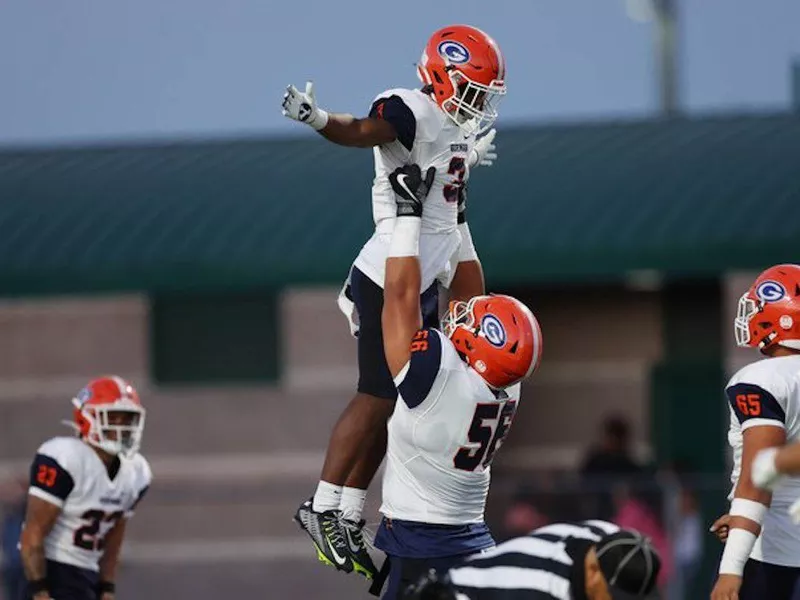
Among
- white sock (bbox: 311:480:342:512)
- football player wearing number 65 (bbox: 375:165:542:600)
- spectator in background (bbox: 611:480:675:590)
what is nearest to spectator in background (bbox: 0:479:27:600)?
spectator in background (bbox: 611:480:675:590)

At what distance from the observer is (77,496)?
9617mm

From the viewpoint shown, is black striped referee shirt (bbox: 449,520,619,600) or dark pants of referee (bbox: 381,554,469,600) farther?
dark pants of referee (bbox: 381,554,469,600)

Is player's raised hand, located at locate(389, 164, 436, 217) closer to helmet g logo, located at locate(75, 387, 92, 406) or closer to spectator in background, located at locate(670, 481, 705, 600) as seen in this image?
helmet g logo, located at locate(75, 387, 92, 406)

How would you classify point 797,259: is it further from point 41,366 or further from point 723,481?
point 41,366

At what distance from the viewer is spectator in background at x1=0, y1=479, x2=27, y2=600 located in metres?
13.0

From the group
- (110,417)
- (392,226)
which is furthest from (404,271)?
(110,417)

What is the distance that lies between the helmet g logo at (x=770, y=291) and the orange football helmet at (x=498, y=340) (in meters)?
0.80

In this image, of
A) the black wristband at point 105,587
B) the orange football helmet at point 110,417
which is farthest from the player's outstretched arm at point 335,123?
the black wristband at point 105,587

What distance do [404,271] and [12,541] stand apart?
7.42m

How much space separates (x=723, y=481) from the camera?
13758 millimetres

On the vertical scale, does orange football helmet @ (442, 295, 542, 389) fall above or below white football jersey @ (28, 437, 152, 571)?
above

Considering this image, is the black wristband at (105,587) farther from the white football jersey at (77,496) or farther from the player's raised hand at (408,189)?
the player's raised hand at (408,189)

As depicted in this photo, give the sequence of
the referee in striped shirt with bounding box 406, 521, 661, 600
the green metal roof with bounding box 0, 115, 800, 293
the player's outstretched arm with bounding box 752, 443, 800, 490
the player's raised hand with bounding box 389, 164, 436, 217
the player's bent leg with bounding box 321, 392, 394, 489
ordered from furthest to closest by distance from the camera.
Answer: the green metal roof with bounding box 0, 115, 800, 293 < the player's bent leg with bounding box 321, 392, 394, 489 < the player's raised hand with bounding box 389, 164, 436, 217 < the referee in striped shirt with bounding box 406, 521, 661, 600 < the player's outstretched arm with bounding box 752, 443, 800, 490

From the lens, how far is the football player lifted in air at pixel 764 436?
655cm
